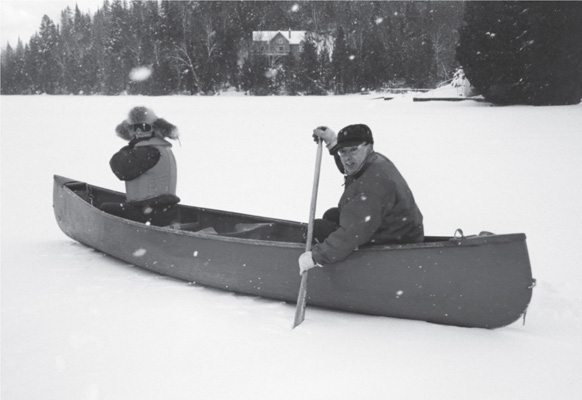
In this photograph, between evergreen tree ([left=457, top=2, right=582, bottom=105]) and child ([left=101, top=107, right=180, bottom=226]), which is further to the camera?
evergreen tree ([left=457, top=2, right=582, bottom=105])

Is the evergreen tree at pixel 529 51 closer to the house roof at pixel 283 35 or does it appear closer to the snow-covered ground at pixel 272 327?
the snow-covered ground at pixel 272 327

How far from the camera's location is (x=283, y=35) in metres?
50.8

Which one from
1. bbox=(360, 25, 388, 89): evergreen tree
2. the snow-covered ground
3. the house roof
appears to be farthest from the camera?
the house roof

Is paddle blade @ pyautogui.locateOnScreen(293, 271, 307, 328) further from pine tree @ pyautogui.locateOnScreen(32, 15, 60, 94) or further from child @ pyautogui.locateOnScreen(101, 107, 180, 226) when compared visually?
pine tree @ pyautogui.locateOnScreen(32, 15, 60, 94)

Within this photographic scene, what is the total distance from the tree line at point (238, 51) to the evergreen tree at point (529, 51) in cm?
1856

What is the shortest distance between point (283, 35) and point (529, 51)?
116ft

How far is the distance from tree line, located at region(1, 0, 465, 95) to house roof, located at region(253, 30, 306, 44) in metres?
0.89

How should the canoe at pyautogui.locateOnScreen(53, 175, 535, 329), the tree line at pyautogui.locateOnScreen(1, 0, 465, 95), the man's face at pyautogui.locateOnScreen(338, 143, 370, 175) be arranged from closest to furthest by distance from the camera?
the canoe at pyautogui.locateOnScreen(53, 175, 535, 329)
the man's face at pyautogui.locateOnScreen(338, 143, 370, 175)
the tree line at pyautogui.locateOnScreen(1, 0, 465, 95)

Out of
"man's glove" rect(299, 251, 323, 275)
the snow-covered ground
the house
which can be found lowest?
the snow-covered ground

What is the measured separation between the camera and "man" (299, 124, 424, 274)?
3281mm

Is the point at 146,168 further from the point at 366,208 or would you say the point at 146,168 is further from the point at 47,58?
the point at 47,58

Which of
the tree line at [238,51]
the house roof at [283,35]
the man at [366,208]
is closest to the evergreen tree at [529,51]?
the man at [366,208]

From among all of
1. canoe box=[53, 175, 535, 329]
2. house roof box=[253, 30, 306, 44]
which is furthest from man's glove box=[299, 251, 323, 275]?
house roof box=[253, 30, 306, 44]

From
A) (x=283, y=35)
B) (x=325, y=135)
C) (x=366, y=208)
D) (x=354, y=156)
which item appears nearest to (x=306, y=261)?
(x=366, y=208)
